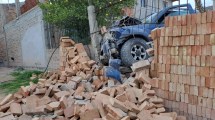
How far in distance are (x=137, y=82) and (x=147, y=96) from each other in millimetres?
456

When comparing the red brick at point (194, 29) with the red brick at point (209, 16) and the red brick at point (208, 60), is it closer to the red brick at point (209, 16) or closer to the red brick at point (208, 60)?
the red brick at point (209, 16)

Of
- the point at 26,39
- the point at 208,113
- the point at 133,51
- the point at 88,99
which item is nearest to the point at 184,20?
the point at 208,113

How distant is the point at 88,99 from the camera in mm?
4688

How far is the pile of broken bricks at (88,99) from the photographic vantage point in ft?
12.3

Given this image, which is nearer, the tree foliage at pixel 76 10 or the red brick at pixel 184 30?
the red brick at pixel 184 30

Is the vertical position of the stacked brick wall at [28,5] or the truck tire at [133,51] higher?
the stacked brick wall at [28,5]

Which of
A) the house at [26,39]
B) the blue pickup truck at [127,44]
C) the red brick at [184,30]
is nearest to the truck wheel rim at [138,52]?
the blue pickup truck at [127,44]

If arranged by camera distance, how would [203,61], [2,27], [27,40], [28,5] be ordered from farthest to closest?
[2,27] < [28,5] < [27,40] < [203,61]

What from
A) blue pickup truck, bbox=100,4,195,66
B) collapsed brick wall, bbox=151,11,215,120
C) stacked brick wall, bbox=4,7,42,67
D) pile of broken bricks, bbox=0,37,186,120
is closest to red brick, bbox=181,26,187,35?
collapsed brick wall, bbox=151,11,215,120

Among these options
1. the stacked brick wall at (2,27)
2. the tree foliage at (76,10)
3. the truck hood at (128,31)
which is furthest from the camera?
→ the stacked brick wall at (2,27)

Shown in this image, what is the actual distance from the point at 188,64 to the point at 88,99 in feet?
5.75

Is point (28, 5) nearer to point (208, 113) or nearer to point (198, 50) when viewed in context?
point (198, 50)

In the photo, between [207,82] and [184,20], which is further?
[184,20]

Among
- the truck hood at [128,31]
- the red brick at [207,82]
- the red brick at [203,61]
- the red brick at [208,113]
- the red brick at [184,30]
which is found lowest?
the red brick at [208,113]
